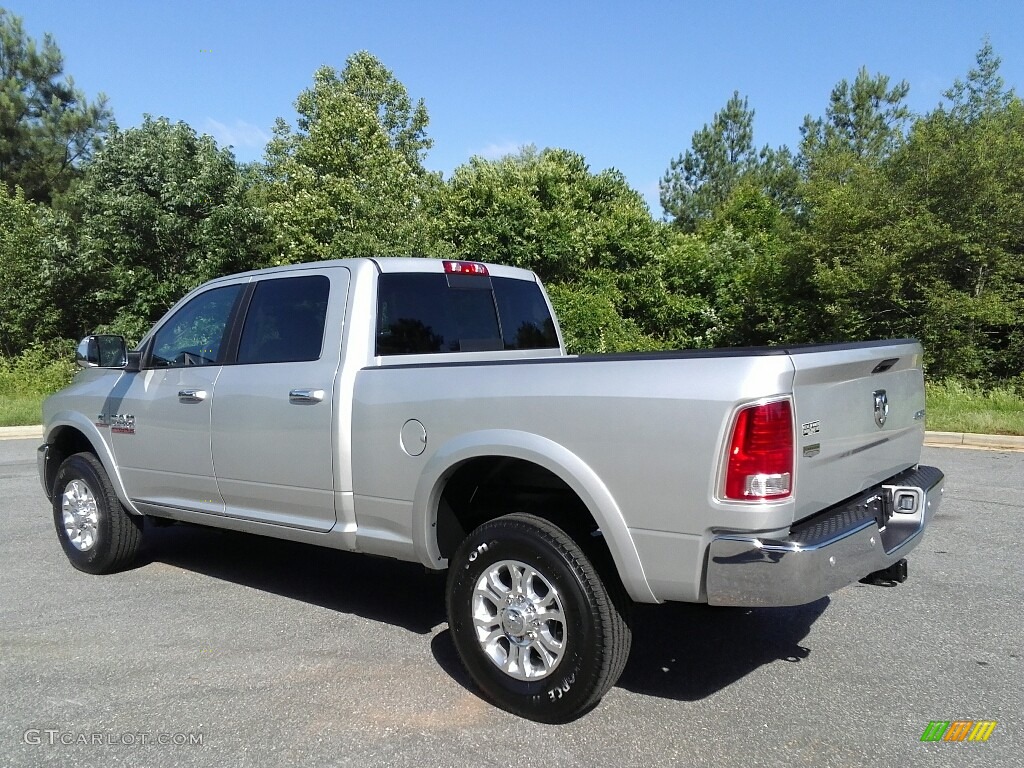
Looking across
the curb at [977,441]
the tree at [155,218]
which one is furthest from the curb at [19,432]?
the curb at [977,441]

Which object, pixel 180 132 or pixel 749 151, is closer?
pixel 180 132

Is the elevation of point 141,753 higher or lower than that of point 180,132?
lower

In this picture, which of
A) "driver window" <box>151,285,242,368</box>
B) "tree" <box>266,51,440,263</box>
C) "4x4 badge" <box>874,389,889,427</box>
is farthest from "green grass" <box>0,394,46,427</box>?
"4x4 badge" <box>874,389,889,427</box>

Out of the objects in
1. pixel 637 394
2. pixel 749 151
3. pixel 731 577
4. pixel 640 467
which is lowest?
pixel 731 577

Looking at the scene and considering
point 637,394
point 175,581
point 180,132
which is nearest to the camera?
point 637,394

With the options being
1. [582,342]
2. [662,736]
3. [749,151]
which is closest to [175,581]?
[662,736]

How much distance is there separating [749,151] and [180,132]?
1269 inches

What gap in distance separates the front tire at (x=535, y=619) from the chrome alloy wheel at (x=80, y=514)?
10.4 ft

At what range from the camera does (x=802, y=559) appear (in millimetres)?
2920

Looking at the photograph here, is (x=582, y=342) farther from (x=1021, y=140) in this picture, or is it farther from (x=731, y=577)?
(x=731, y=577)

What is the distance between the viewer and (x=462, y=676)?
3912mm

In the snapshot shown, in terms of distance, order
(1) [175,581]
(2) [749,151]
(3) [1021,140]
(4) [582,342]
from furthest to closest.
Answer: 1. (2) [749,151]
2. (4) [582,342]
3. (3) [1021,140]
4. (1) [175,581]

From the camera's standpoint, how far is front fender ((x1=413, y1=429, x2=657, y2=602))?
3178mm

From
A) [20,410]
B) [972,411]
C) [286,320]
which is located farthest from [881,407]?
[20,410]
